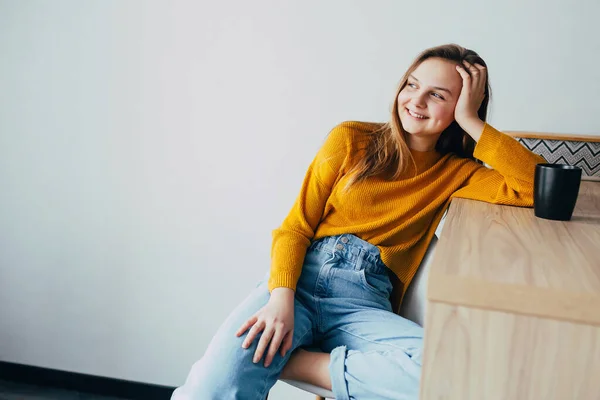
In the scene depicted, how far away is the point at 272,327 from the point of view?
1033mm

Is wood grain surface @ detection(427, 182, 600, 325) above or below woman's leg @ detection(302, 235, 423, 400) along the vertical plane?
above

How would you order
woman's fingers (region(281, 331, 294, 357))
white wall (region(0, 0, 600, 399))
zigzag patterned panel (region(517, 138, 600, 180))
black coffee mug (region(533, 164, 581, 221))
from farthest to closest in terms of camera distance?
1. white wall (region(0, 0, 600, 399))
2. zigzag patterned panel (region(517, 138, 600, 180))
3. woman's fingers (region(281, 331, 294, 357))
4. black coffee mug (region(533, 164, 581, 221))


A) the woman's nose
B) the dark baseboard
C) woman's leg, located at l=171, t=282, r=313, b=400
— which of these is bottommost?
the dark baseboard

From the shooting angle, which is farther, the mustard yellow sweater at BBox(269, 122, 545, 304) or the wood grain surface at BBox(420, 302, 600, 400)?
the mustard yellow sweater at BBox(269, 122, 545, 304)

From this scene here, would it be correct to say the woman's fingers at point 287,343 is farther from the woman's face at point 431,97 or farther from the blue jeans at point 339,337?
the woman's face at point 431,97

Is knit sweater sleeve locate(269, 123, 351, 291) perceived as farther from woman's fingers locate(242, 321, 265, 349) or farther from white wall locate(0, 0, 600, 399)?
white wall locate(0, 0, 600, 399)

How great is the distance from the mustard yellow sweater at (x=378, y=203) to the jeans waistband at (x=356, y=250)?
1 centimetres

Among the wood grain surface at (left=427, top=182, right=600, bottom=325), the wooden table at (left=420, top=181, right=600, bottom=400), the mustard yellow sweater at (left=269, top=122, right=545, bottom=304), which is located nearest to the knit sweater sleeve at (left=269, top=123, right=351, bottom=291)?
the mustard yellow sweater at (left=269, top=122, right=545, bottom=304)

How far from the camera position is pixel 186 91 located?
5.90ft

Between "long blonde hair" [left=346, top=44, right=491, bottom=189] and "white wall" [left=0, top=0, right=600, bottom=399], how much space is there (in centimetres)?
33

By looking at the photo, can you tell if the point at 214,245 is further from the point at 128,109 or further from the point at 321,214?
the point at 321,214

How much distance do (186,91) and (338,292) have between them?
91 centimetres

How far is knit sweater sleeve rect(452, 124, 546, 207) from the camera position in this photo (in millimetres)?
1094

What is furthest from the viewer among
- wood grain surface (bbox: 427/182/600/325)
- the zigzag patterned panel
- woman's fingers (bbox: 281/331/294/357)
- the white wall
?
the white wall
